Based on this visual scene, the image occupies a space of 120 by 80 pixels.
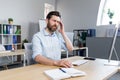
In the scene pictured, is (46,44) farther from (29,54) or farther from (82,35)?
(82,35)

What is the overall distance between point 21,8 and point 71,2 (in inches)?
85.5

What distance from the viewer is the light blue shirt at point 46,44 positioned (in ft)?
5.75

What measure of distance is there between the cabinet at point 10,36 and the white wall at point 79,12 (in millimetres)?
2293

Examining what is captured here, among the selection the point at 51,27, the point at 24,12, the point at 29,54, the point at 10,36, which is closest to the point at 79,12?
the point at 24,12

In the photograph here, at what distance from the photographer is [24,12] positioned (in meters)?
5.69

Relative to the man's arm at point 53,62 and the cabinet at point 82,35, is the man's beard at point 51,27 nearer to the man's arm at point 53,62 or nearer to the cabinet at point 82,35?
the man's arm at point 53,62

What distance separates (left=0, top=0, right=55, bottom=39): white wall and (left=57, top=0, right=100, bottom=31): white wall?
34.1 inches

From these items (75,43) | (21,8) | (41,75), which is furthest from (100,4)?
(41,75)

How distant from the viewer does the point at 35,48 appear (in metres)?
1.72

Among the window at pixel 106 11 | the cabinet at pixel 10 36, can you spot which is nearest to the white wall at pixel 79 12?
the window at pixel 106 11

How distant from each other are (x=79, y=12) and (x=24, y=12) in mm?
2180

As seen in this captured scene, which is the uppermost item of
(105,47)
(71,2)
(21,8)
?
(71,2)

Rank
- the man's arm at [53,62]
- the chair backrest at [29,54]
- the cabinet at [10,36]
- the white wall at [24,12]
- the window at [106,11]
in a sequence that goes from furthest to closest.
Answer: the window at [106,11], the white wall at [24,12], the cabinet at [10,36], the chair backrest at [29,54], the man's arm at [53,62]

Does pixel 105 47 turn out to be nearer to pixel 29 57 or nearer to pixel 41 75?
pixel 29 57
